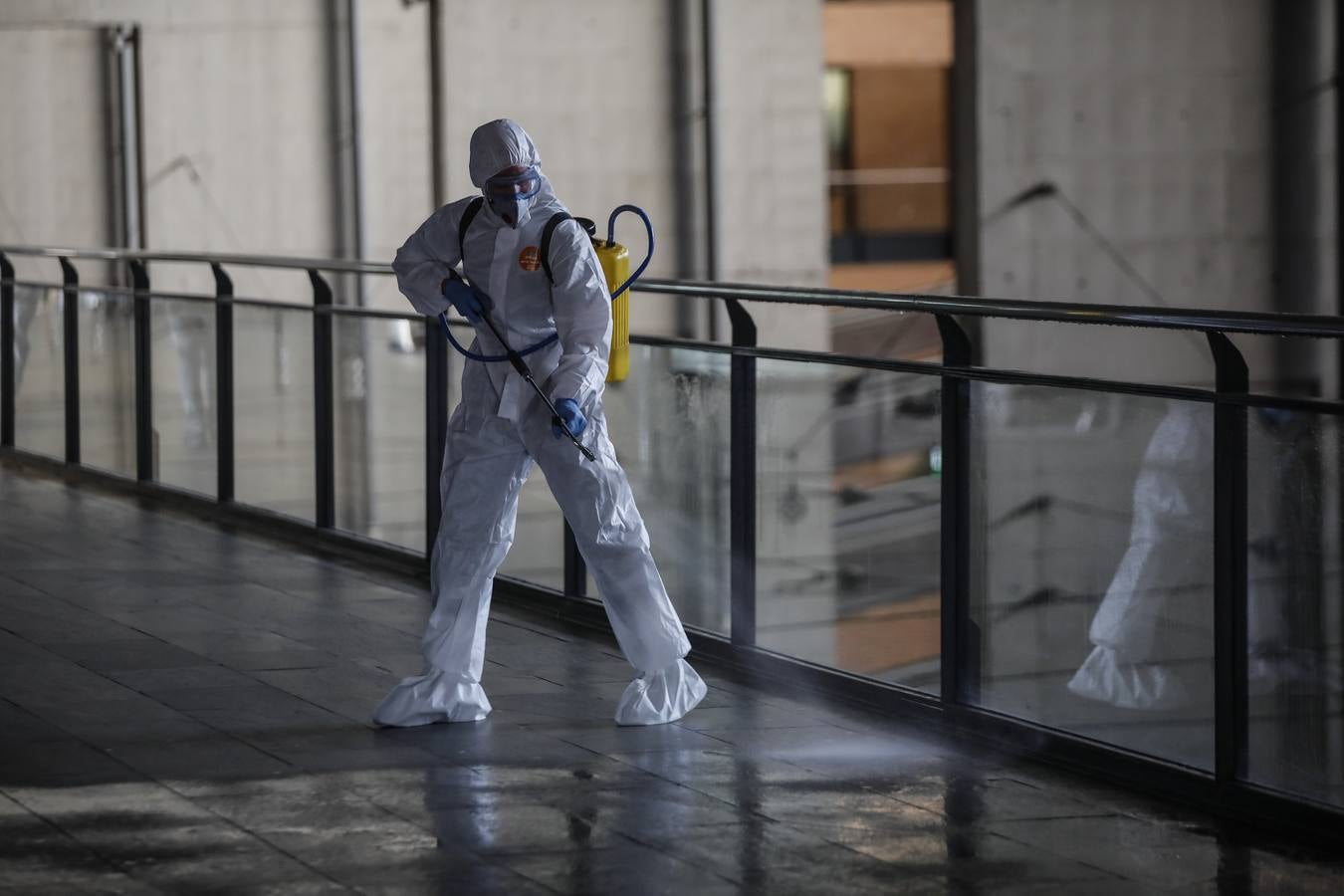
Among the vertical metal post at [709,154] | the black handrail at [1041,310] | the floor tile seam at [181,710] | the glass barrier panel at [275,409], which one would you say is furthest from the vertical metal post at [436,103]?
the floor tile seam at [181,710]

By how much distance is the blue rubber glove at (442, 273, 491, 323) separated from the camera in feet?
18.3

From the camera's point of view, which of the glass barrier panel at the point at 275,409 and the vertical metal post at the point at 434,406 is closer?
the vertical metal post at the point at 434,406

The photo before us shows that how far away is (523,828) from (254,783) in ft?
2.57

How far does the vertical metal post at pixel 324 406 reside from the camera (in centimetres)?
919

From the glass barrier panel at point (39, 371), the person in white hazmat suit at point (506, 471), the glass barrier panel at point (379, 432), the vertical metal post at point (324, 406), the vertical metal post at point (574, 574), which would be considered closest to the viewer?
the person in white hazmat suit at point (506, 471)

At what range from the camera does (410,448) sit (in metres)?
11.7

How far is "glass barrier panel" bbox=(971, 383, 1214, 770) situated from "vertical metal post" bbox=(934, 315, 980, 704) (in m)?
0.04

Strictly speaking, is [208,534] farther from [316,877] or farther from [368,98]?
[368,98]

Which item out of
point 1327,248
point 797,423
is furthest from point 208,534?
point 1327,248

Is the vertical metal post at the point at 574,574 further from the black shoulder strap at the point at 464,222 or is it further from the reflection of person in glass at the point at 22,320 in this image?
the reflection of person in glass at the point at 22,320

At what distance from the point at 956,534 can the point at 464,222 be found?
1679mm

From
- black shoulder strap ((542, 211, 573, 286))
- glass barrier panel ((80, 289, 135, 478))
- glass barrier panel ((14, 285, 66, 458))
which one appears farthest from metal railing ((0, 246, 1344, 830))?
glass barrier panel ((14, 285, 66, 458))

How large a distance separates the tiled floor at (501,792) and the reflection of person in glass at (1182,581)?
0.43 metres

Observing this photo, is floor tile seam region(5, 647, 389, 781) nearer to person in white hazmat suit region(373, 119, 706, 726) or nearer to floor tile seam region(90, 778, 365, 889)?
floor tile seam region(90, 778, 365, 889)
